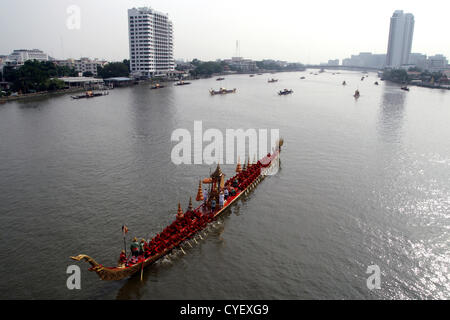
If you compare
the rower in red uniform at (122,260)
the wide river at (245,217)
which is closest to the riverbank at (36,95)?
the wide river at (245,217)

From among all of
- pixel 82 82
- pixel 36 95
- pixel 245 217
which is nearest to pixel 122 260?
pixel 245 217

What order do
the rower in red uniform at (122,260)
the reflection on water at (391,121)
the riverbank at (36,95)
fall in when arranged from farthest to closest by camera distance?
the riverbank at (36,95) → the reflection on water at (391,121) → the rower in red uniform at (122,260)

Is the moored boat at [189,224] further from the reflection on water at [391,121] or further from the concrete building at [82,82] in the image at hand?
the concrete building at [82,82]

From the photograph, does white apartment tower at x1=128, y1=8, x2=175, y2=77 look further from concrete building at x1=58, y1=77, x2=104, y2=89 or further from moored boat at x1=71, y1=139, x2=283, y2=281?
moored boat at x1=71, y1=139, x2=283, y2=281

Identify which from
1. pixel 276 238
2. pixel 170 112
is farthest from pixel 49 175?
pixel 170 112

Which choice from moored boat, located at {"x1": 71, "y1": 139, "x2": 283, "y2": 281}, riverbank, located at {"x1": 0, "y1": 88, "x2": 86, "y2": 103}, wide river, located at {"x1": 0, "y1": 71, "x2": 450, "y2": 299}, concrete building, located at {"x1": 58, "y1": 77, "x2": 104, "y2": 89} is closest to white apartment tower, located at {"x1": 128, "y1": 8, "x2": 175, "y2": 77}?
concrete building, located at {"x1": 58, "y1": 77, "x2": 104, "y2": 89}

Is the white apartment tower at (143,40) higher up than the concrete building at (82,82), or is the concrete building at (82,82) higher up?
the white apartment tower at (143,40)
